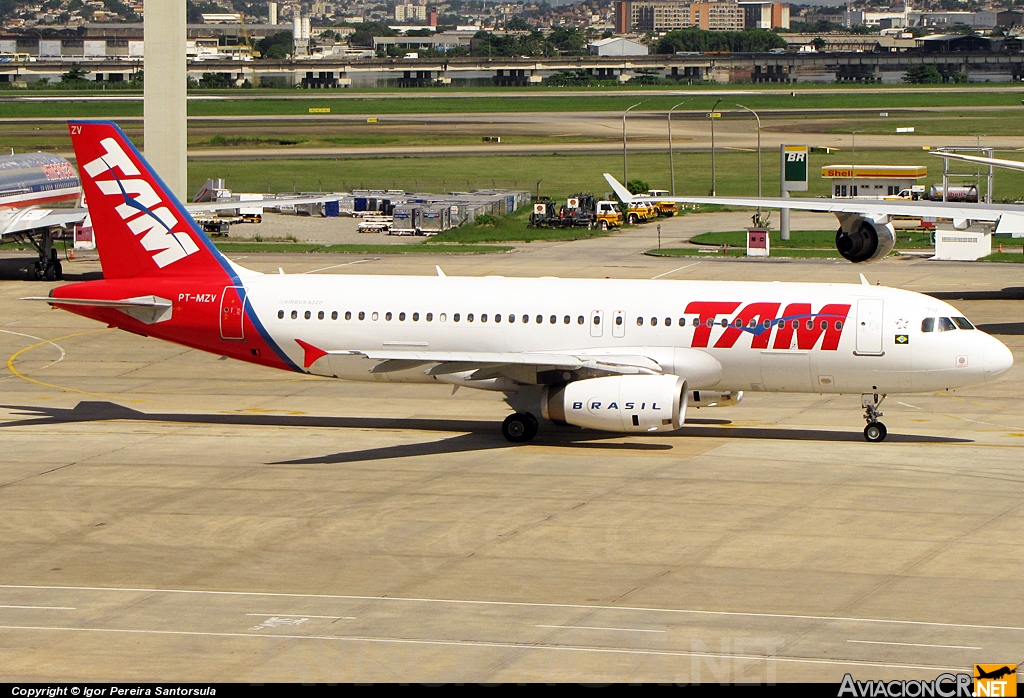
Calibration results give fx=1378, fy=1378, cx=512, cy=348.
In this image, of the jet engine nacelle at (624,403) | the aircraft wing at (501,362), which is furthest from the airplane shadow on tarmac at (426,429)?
the aircraft wing at (501,362)

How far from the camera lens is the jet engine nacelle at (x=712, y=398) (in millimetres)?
38469

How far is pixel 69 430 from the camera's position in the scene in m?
40.1

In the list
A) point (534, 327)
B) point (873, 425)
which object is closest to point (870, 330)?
point (873, 425)

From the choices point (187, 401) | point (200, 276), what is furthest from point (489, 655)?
point (187, 401)

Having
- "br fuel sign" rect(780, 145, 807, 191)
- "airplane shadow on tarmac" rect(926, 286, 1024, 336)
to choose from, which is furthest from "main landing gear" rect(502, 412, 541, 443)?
"br fuel sign" rect(780, 145, 807, 191)

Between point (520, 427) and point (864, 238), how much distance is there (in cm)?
2465

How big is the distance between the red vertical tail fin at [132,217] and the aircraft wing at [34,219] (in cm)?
3331

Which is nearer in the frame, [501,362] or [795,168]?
[501,362]

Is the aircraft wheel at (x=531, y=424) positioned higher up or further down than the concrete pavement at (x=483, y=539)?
higher up

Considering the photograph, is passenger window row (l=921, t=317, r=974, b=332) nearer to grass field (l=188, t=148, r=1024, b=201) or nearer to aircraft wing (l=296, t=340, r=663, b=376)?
aircraft wing (l=296, t=340, r=663, b=376)

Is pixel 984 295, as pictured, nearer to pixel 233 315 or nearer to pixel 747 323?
pixel 747 323

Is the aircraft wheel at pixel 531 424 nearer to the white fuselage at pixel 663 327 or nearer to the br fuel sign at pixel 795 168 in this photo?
the white fuselage at pixel 663 327

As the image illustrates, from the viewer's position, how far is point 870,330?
36.7 m

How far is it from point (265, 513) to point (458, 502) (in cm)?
438
